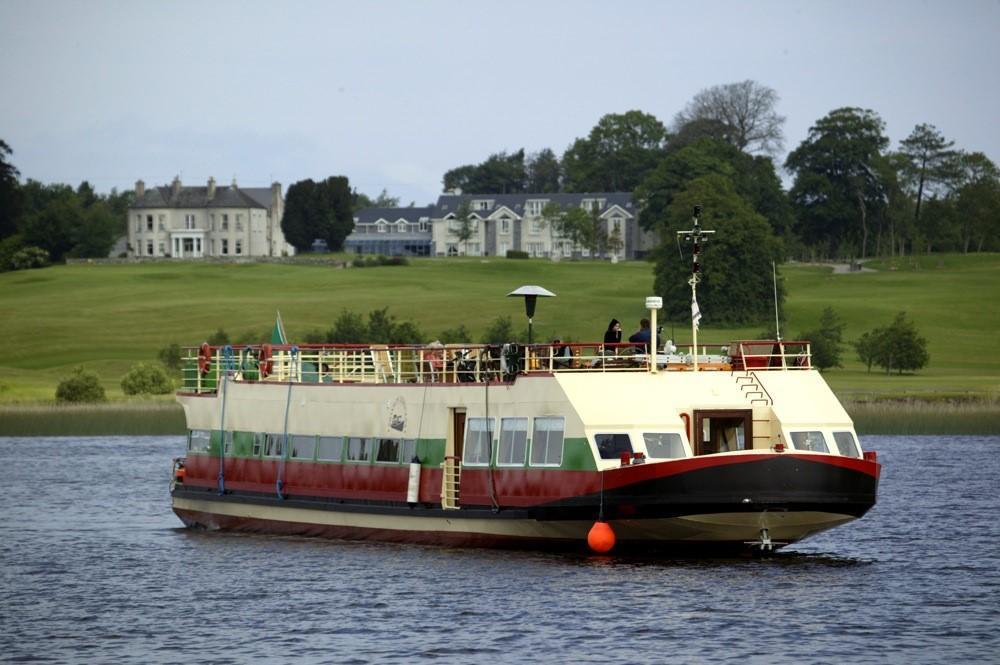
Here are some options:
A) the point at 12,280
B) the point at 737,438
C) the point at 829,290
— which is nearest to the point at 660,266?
the point at 829,290

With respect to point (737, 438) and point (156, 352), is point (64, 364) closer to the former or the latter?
point (156, 352)

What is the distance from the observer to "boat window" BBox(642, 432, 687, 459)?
115ft

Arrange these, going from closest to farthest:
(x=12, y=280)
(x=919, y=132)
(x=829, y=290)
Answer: (x=829, y=290)
(x=12, y=280)
(x=919, y=132)

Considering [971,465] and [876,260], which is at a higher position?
[876,260]

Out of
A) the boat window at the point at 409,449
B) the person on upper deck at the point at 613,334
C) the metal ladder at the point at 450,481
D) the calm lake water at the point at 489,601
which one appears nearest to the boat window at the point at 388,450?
the boat window at the point at 409,449

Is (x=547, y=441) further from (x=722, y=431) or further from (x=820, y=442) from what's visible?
(x=820, y=442)

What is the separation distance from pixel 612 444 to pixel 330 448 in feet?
28.7

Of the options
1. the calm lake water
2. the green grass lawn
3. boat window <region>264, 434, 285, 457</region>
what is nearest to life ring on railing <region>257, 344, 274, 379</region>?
boat window <region>264, 434, 285, 457</region>

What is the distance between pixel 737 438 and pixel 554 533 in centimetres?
416

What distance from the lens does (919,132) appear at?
189000 millimetres

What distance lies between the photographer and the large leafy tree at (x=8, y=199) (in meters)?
189

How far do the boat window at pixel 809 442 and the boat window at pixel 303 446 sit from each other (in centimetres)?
1174

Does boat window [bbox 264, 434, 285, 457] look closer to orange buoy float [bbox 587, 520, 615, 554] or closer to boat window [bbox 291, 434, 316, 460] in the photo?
boat window [bbox 291, 434, 316, 460]

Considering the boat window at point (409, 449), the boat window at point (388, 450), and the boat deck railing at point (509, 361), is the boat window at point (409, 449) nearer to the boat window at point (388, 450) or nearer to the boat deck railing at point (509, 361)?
the boat window at point (388, 450)
